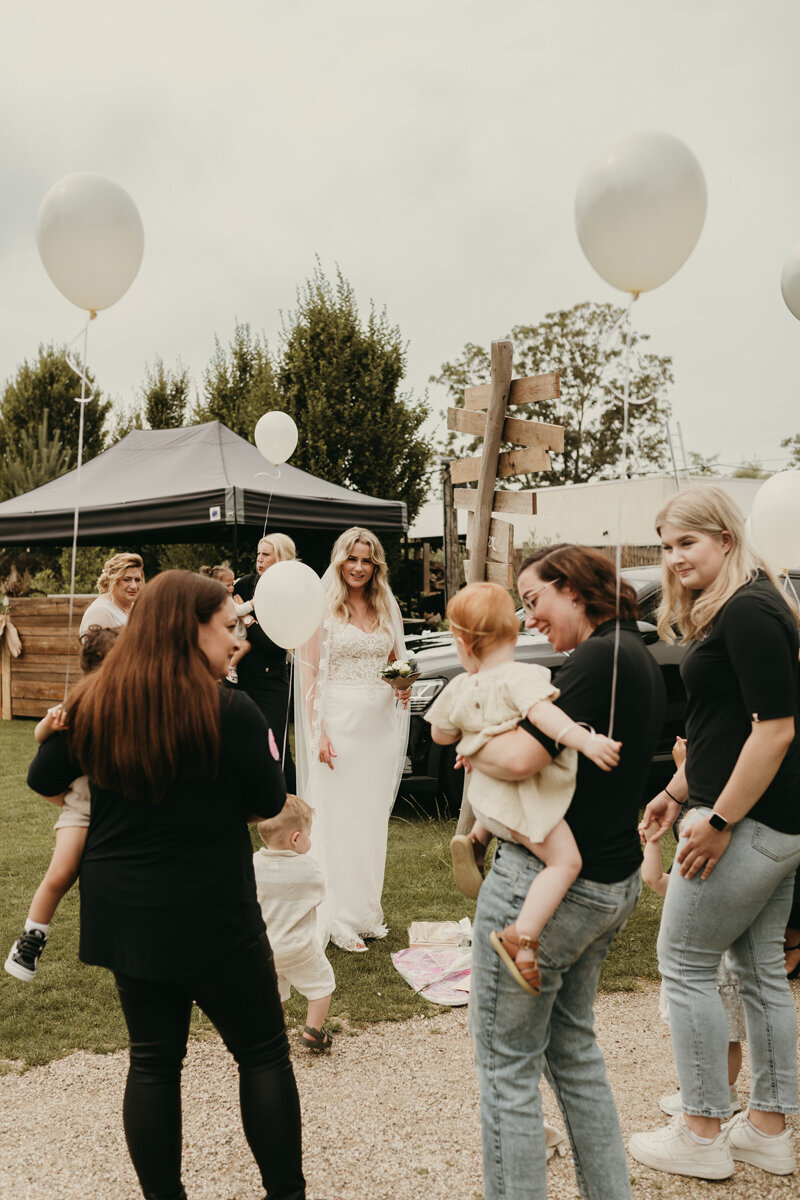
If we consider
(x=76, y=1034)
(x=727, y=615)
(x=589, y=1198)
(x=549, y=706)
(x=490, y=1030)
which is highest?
(x=727, y=615)

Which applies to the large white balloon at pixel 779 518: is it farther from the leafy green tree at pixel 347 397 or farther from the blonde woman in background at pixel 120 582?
the leafy green tree at pixel 347 397

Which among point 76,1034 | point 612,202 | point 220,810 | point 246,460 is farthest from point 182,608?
point 246,460

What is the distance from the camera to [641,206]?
2.38m

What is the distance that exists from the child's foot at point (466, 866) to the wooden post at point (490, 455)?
2354mm

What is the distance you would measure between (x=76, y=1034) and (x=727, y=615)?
284 cm

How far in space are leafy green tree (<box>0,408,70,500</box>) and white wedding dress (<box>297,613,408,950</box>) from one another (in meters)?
19.1

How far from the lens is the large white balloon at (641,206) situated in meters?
2.37

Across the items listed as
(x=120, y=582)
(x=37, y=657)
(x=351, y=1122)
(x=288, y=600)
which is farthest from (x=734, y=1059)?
(x=37, y=657)

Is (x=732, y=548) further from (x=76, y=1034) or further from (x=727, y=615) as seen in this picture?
(x=76, y=1034)

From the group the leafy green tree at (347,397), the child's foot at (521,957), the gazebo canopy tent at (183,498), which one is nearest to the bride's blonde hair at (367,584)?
the child's foot at (521,957)

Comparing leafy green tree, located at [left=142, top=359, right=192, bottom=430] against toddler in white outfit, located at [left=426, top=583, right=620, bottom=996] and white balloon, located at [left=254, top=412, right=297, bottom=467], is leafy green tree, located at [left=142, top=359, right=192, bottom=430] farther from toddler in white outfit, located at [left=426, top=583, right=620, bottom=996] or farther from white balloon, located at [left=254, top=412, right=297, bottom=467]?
toddler in white outfit, located at [left=426, top=583, right=620, bottom=996]

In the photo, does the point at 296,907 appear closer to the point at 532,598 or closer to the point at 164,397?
the point at 532,598

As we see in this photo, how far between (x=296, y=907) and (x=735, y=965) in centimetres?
149

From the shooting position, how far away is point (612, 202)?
7.86 ft
